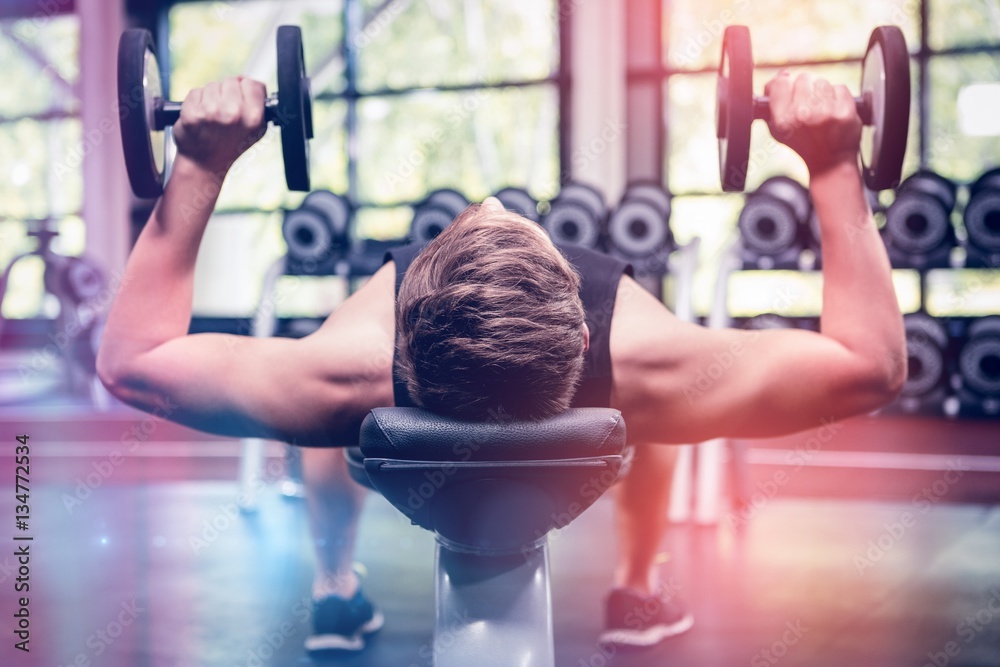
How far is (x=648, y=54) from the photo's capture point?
486 centimetres

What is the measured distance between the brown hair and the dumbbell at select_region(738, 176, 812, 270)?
9.40 ft

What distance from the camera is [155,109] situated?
1366 millimetres

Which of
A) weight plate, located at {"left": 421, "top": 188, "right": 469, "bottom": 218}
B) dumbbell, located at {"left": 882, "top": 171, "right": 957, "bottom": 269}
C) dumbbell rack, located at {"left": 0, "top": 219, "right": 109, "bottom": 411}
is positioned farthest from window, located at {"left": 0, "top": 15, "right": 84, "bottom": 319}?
dumbbell, located at {"left": 882, "top": 171, "right": 957, "bottom": 269}

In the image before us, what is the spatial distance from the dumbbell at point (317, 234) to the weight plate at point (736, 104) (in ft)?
8.42

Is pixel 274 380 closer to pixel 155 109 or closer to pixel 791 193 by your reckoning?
pixel 155 109

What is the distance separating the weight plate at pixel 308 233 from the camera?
12.7ft

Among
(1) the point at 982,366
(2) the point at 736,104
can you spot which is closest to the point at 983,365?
(1) the point at 982,366

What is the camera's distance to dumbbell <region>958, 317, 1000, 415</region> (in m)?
3.34

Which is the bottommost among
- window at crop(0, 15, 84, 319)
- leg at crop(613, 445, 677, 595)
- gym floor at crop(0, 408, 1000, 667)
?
gym floor at crop(0, 408, 1000, 667)

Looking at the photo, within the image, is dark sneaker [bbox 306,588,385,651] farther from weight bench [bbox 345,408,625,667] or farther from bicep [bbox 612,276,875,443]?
bicep [bbox 612,276,875,443]

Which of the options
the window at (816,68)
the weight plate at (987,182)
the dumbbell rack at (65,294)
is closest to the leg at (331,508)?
the window at (816,68)

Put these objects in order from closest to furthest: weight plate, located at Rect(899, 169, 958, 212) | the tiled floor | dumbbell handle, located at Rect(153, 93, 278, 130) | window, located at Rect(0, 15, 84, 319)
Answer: dumbbell handle, located at Rect(153, 93, 278, 130) < the tiled floor < weight plate, located at Rect(899, 169, 958, 212) < window, located at Rect(0, 15, 84, 319)

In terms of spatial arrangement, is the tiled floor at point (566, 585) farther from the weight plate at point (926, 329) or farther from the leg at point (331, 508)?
the weight plate at point (926, 329)

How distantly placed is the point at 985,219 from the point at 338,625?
3108mm
